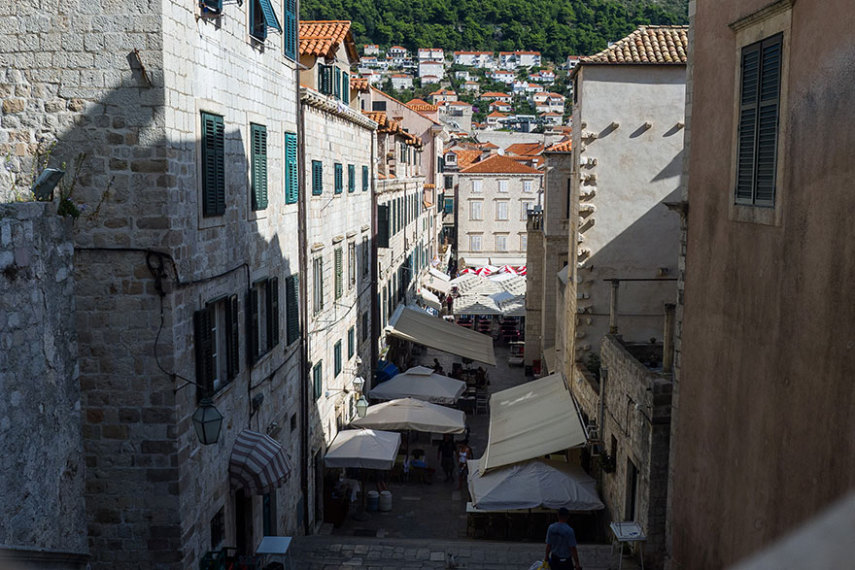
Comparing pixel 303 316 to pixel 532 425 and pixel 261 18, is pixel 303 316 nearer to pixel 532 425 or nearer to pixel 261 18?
pixel 532 425

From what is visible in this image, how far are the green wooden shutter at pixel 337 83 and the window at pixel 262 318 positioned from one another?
26.4ft

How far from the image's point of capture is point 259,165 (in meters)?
13.2

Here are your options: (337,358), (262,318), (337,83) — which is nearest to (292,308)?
(262,318)

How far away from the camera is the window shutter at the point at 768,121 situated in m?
8.64

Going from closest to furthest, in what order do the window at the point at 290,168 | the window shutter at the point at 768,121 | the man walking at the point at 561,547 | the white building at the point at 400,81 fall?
the window shutter at the point at 768,121 → the man walking at the point at 561,547 → the window at the point at 290,168 → the white building at the point at 400,81

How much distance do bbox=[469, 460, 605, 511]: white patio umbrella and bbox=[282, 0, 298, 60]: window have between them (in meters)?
9.03

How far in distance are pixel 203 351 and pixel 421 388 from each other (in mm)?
15481

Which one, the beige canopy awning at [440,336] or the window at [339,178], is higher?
the window at [339,178]

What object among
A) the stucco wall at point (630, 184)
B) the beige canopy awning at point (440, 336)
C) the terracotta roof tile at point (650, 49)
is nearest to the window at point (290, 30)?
the terracotta roof tile at point (650, 49)

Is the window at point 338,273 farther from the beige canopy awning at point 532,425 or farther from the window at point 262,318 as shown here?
the window at point 262,318

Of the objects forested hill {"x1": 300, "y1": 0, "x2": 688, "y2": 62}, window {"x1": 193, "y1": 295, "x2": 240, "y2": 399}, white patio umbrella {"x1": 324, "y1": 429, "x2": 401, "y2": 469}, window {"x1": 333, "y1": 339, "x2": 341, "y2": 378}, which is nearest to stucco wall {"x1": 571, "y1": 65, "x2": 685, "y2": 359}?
white patio umbrella {"x1": 324, "y1": 429, "x2": 401, "y2": 469}

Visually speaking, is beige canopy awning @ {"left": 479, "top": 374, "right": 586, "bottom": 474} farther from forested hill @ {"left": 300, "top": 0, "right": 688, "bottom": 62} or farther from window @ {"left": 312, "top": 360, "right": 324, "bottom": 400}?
forested hill @ {"left": 300, "top": 0, "right": 688, "bottom": 62}

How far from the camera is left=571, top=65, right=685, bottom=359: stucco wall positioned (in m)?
20.5

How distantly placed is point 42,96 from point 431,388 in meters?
17.5
